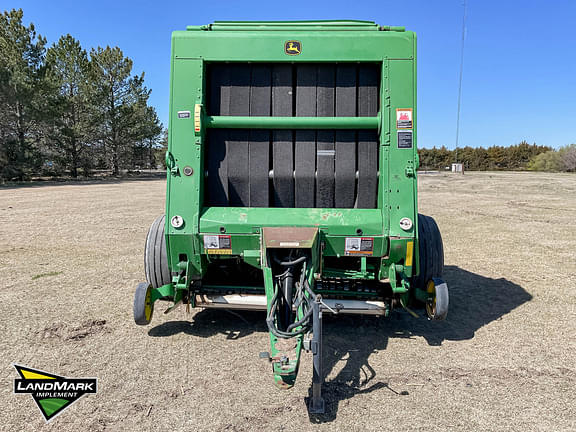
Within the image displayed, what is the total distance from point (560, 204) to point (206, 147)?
1662 cm

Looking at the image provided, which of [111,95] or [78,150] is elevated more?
[111,95]

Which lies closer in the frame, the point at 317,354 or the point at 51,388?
the point at 317,354

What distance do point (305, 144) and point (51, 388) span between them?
2.92m

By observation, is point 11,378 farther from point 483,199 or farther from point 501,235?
point 483,199

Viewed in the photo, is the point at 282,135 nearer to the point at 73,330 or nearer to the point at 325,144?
the point at 325,144

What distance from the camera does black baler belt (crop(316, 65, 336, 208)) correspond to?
400cm

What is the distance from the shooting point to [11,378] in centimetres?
334

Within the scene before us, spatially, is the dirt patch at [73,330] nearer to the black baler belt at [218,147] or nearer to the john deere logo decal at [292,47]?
the black baler belt at [218,147]

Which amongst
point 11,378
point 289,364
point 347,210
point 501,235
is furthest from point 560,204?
point 11,378

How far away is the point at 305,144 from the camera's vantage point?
403 centimetres

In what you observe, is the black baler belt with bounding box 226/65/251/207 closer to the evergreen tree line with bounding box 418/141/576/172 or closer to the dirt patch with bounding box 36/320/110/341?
the dirt patch with bounding box 36/320/110/341

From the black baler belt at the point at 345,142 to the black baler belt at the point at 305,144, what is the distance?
0.23 m

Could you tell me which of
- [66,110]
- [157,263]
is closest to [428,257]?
[157,263]

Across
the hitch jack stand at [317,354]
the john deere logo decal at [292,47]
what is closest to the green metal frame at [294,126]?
the john deere logo decal at [292,47]
